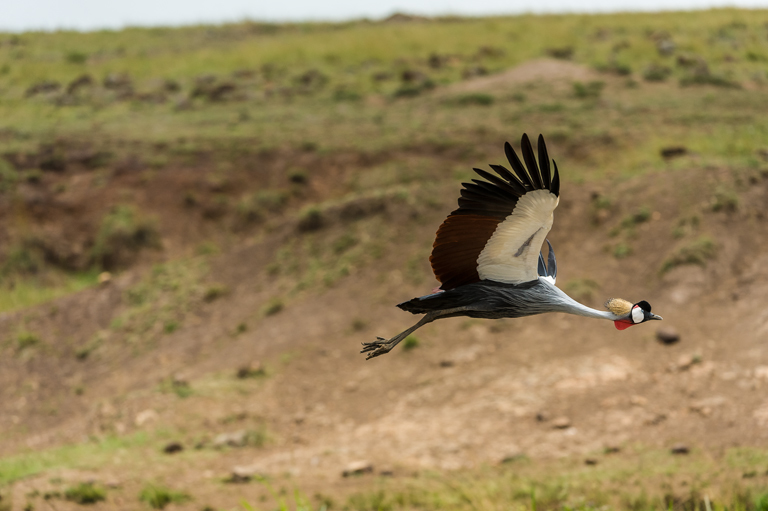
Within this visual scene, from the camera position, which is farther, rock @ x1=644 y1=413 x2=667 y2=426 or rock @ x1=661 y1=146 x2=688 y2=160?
rock @ x1=661 y1=146 x2=688 y2=160

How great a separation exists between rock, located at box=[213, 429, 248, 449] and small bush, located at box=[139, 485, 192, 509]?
2.15 metres

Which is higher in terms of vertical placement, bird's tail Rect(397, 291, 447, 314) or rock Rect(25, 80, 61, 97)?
rock Rect(25, 80, 61, 97)

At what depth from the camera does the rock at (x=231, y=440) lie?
13.0 meters

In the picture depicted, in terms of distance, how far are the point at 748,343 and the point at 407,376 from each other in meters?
5.94

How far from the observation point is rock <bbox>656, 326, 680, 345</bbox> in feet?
44.8

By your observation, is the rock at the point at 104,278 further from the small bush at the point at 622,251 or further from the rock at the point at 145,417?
the small bush at the point at 622,251

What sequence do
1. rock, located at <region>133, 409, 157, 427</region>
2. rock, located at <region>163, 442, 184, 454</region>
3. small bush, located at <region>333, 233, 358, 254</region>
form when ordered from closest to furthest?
rock, located at <region>163, 442, 184, 454</region>, rock, located at <region>133, 409, 157, 427</region>, small bush, located at <region>333, 233, 358, 254</region>

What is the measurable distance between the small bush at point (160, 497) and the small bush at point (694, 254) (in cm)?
996

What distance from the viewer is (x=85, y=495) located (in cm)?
1062

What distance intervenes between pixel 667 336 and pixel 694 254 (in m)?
2.33

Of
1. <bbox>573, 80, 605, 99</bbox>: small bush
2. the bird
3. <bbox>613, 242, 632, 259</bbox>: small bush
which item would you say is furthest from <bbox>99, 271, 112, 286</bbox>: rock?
the bird

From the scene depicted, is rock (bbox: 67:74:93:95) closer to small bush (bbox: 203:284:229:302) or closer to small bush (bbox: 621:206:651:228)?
small bush (bbox: 203:284:229:302)

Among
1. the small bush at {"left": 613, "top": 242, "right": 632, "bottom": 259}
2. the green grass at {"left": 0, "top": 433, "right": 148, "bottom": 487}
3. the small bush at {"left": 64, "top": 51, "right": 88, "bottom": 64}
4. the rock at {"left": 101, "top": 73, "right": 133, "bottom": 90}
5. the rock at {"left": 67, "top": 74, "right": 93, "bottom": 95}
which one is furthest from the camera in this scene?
the small bush at {"left": 64, "top": 51, "right": 88, "bottom": 64}

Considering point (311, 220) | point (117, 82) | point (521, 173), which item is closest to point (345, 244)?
point (311, 220)
